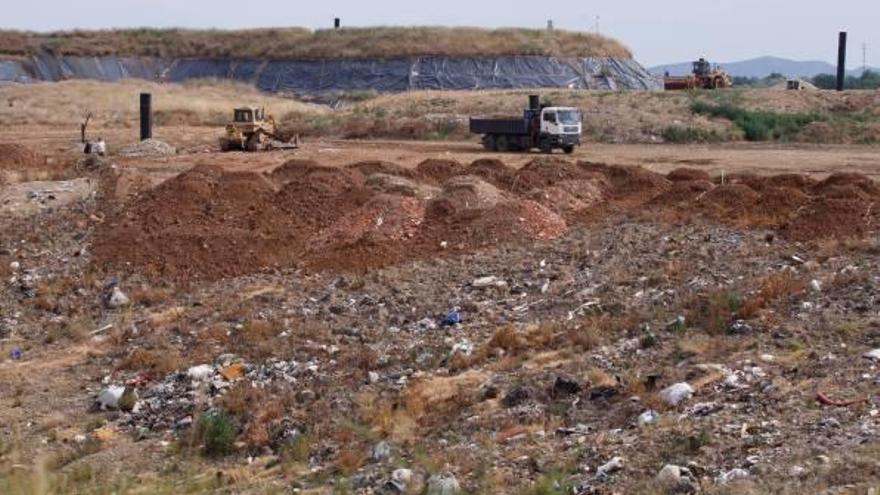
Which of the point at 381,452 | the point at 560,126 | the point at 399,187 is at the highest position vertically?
the point at 560,126

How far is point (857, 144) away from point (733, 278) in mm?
25278

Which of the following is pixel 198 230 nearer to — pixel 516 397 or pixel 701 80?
pixel 516 397

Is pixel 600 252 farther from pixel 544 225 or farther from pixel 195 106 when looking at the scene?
pixel 195 106

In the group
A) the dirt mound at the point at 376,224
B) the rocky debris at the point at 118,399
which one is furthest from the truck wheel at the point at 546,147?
the rocky debris at the point at 118,399

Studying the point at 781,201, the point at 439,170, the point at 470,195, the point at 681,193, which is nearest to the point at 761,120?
the point at 439,170

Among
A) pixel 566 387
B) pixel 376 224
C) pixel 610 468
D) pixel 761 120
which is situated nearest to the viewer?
pixel 610 468

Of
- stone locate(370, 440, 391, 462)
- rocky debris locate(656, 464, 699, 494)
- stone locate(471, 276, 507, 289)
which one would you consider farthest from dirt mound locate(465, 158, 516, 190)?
rocky debris locate(656, 464, 699, 494)

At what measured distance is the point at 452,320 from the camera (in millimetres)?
14570

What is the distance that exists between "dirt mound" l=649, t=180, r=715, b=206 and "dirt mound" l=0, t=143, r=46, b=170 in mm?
14543

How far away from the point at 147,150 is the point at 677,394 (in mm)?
24937

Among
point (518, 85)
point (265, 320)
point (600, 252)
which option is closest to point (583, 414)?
point (265, 320)

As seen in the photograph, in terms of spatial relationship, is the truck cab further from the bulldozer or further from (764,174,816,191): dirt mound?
(764,174,816,191): dirt mound

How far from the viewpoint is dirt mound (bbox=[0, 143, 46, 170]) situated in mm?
26547

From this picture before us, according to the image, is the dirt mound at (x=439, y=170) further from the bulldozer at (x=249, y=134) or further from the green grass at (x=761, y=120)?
the green grass at (x=761, y=120)
